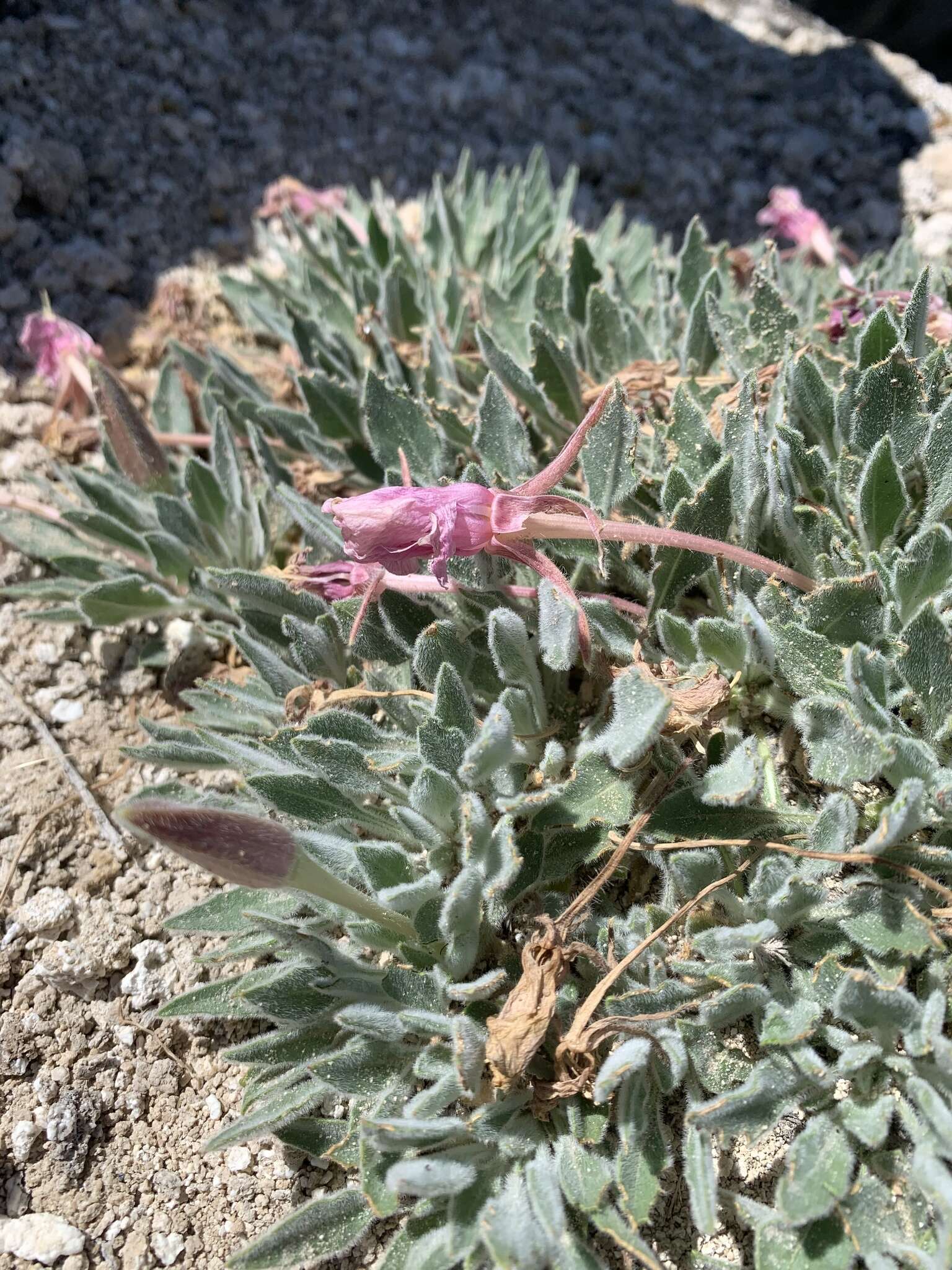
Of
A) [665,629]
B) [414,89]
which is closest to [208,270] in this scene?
[414,89]

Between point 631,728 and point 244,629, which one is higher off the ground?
point 631,728

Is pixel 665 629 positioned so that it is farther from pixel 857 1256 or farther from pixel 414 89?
pixel 414 89

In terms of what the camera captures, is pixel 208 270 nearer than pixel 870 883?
No

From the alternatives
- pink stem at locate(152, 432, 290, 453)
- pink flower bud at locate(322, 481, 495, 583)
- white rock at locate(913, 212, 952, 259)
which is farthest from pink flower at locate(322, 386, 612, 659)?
white rock at locate(913, 212, 952, 259)

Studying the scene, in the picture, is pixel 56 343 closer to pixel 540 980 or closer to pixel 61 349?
pixel 61 349

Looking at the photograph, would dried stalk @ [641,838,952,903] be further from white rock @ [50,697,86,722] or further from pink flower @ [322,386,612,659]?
white rock @ [50,697,86,722]

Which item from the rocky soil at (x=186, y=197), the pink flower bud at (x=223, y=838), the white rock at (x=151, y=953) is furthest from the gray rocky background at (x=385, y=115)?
the pink flower bud at (x=223, y=838)
